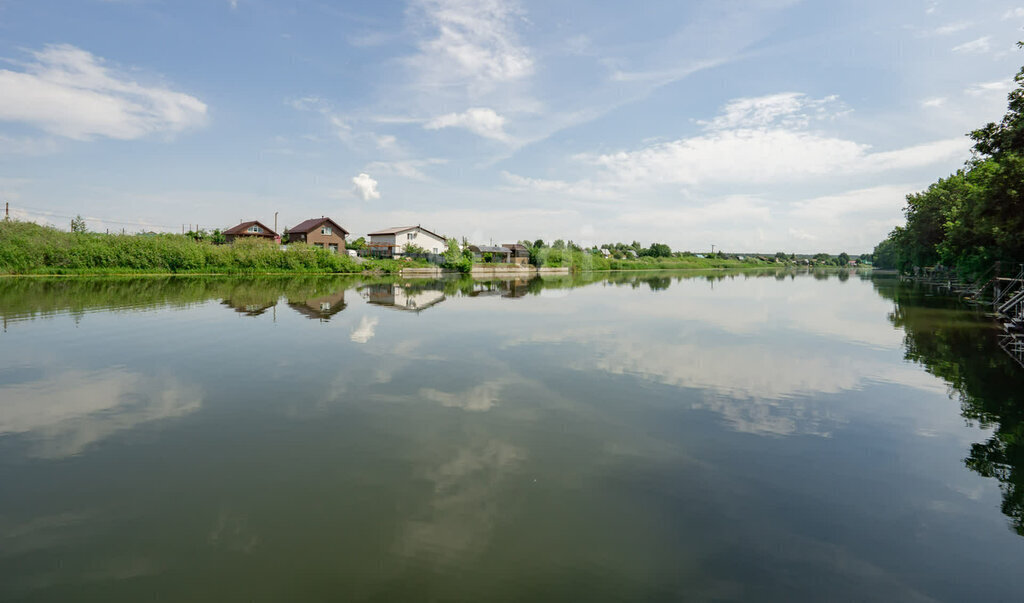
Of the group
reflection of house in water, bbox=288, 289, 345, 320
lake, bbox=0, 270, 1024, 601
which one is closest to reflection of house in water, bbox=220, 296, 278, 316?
reflection of house in water, bbox=288, 289, 345, 320

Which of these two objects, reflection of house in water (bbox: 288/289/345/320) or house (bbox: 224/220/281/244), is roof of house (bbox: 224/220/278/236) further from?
reflection of house in water (bbox: 288/289/345/320)

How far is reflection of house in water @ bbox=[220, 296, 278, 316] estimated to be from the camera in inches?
905

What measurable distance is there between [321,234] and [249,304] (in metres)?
50.8

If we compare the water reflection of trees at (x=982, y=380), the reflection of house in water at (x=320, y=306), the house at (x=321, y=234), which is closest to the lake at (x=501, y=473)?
the water reflection of trees at (x=982, y=380)

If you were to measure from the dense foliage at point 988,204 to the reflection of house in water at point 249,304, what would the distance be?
117ft

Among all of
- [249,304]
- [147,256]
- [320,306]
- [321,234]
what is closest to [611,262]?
[321,234]

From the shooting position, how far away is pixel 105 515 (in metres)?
5.56

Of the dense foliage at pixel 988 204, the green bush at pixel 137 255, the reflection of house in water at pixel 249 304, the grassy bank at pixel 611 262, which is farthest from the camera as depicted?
the grassy bank at pixel 611 262

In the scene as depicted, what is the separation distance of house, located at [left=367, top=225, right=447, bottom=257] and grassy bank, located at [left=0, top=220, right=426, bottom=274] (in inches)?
605

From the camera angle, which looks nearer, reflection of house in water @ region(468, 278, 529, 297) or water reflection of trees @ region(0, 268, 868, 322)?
water reflection of trees @ region(0, 268, 868, 322)

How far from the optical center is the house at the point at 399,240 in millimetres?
75750

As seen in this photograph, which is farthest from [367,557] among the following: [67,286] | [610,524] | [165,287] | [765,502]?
[67,286]

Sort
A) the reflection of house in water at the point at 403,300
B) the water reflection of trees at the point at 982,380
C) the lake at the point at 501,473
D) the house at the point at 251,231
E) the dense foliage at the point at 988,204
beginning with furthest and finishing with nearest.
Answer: the house at the point at 251,231
the reflection of house in water at the point at 403,300
the dense foliage at the point at 988,204
the water reflection of trees at the point at 982,380
the lake at the point at 501,473

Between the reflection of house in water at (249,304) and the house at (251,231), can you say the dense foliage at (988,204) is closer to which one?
the reflection of house in water at (249,304)
